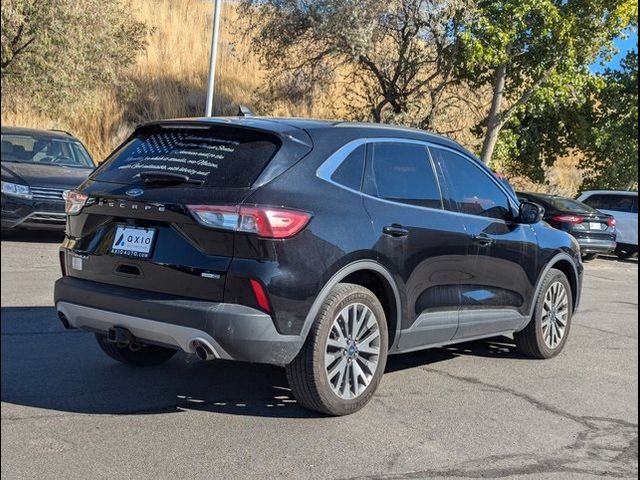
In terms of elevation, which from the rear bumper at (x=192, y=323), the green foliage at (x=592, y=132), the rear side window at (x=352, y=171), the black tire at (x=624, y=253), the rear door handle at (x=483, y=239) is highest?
the green foliage at (x=592, y=132)

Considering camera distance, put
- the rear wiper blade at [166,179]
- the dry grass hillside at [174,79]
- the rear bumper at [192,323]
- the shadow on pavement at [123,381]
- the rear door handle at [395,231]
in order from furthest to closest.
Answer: the dry grass hillside at [174,79]
the rear door handle at [395,231]
the shadow on pavement at [123,381]
the rear wiper blade at [166,179]
the rear bumper at [192,323]

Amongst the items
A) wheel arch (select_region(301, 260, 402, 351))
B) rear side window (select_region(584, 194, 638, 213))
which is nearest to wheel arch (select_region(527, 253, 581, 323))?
wheel arch (select_region(301, 260, 402, 351))

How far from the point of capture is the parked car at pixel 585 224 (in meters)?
17.6

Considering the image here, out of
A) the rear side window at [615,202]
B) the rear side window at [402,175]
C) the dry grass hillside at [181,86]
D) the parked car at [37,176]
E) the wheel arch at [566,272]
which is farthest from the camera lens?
the dry grass hillside at [181,86]

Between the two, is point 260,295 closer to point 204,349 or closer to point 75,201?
point 204,349

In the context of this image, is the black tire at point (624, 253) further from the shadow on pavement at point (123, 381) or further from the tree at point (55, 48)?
the shadow on pavement at point (123, 381)

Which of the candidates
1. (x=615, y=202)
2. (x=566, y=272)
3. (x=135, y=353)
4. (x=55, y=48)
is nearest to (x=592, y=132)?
(x=615, y=202)

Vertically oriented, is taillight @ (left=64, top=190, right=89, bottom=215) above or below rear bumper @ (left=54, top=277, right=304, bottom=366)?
above

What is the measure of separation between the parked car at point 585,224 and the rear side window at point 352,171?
13061 mm

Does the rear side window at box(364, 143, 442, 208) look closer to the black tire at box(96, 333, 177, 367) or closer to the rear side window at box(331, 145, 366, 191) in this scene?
the rear side window at box(331, 145, 366, 191)

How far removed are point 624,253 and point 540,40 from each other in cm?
603

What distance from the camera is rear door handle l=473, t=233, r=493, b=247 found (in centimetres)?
601

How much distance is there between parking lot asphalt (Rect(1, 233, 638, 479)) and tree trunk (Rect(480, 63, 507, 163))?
1497 cm

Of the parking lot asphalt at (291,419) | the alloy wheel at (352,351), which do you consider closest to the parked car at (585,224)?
the parking lot asphalt at (291,419)
